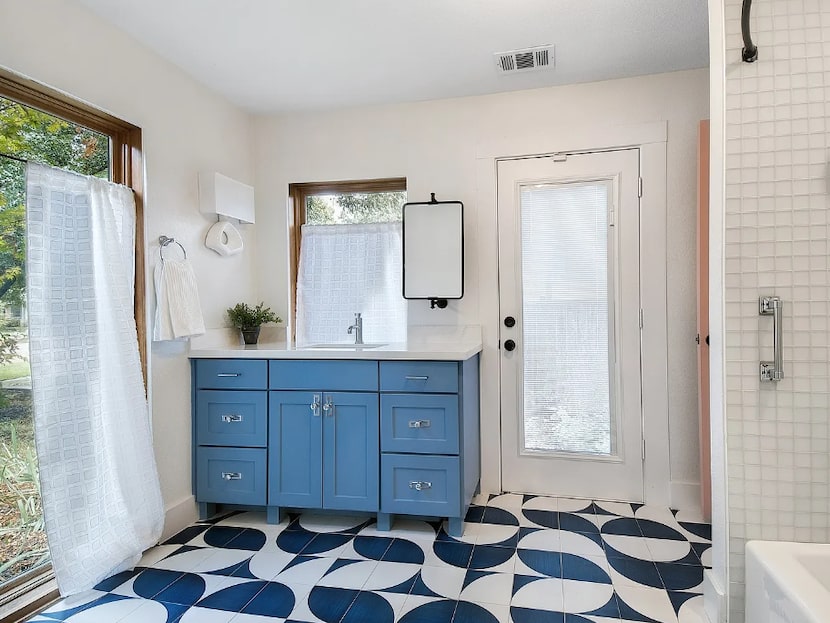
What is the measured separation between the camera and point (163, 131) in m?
2.53

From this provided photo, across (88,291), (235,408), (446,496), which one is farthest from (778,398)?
(88,291)

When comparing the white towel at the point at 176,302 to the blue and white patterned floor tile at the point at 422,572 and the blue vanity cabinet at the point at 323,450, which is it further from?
the blue and white patterned floor tile at the point at 422,572

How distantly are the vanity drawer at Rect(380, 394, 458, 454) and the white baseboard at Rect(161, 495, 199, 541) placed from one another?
3.49 feet

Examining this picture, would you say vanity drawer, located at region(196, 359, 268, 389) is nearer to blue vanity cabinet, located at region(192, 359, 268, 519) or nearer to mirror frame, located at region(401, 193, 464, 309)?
blue vanity cabinet, located at region(192, 359, 268, 519)

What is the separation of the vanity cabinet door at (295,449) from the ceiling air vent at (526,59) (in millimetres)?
1894

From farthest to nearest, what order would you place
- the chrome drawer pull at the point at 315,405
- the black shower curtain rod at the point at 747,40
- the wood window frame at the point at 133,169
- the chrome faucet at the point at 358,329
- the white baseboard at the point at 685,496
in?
the chrome faucet at the point at 358,329
the white baseboard at the point at 685,496
the chrome drawer pull at the point at 315,405
the wood window frame at the point at 133,169
the black shower curtain rod at the point at 747,40

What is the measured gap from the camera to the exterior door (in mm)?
2830

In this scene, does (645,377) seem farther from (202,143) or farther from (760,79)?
(202,143)

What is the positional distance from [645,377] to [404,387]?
4.39 feet

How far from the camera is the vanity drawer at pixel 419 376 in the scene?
2436 mm

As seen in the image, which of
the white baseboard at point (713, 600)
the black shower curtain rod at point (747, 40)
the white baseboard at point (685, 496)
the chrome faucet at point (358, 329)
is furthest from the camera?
the chrome faucet at point (358, 329)

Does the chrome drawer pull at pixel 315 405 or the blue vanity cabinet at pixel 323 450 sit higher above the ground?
the chrome drawer pull at pixel 315 405

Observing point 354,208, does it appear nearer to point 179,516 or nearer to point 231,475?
point 231,475

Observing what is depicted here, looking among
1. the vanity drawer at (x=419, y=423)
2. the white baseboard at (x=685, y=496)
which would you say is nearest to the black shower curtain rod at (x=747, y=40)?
the vanity drawer at (x=419, y=423)
